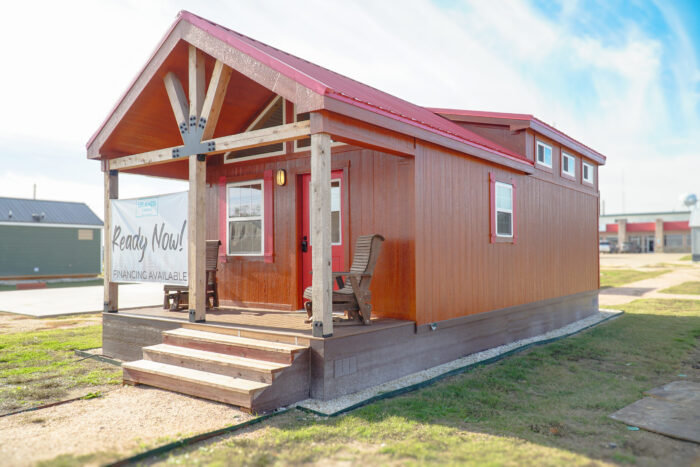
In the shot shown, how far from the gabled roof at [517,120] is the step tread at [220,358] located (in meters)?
6.33

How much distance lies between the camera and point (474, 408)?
4.42 m

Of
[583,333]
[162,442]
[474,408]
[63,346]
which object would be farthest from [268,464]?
[583,333]

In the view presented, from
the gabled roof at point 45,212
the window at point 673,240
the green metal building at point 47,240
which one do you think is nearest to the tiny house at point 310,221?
the green metal building at point 47,240

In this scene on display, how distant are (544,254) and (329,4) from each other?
581 centimetres

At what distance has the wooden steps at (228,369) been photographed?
14.1ft

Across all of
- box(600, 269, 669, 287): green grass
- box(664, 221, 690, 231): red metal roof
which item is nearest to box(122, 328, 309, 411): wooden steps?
box(600, 269, 669, 287): green grass

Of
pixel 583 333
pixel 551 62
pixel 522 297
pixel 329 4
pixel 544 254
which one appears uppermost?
pixel 551 62

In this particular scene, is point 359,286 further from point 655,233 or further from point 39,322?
point 655,233

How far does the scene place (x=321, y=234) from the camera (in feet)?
15.1

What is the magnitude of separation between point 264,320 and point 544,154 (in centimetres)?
632

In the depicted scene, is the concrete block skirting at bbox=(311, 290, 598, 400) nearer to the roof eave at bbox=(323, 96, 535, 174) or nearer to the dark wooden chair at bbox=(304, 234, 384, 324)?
the dark wooden chair at bbox=(304, 234, 384, 324)

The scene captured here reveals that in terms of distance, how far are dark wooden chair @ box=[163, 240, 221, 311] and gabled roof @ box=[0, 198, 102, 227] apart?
19.5 meters

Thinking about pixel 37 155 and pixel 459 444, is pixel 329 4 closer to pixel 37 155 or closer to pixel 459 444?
pixel 459 444

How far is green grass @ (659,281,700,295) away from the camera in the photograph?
15203mm
